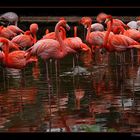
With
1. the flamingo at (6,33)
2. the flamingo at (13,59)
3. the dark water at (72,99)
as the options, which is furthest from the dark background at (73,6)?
the flamingo at (6,33)

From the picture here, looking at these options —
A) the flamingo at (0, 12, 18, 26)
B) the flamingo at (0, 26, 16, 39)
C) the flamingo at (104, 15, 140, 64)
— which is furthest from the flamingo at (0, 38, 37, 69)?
the flamingo at (0, 26, 16, 39)

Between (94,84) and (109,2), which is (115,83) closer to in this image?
(94,84)

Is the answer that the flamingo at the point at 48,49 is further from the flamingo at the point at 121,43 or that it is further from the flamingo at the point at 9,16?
the flamingo at the point at 121,43

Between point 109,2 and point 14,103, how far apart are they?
367cm

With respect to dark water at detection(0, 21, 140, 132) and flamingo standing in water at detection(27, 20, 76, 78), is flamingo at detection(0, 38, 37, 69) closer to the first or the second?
flamingo standing in water at detection(27, 20, 76, 78)

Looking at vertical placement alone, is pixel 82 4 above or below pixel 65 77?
above

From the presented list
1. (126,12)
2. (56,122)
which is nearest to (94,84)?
(56,122)

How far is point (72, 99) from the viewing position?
4645 mm

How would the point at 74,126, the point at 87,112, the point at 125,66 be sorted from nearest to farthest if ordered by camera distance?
the point at 74,126 → the point at 87,112 → the point at 125,66

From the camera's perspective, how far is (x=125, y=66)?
7254 millimetres

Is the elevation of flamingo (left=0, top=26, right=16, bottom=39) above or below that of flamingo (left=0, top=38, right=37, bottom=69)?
above

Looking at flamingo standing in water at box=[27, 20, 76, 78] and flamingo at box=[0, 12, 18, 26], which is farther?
flamingo standing in water at box=[27, 20, 76, 78]

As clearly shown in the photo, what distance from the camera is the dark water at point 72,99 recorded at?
11.0ft

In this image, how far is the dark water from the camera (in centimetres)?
336
